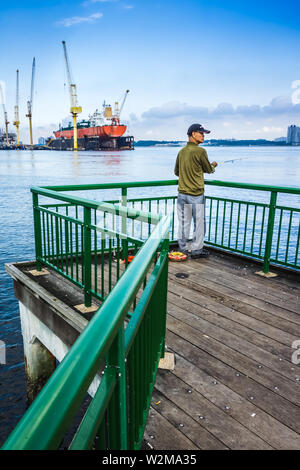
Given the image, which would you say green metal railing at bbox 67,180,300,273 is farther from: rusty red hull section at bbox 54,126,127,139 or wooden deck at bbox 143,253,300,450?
rusty red hull section at bbox 54,126,127,139

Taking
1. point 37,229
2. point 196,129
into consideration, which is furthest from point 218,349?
point 196,129

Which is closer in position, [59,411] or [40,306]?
[59,411]

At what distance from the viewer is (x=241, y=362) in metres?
3.59

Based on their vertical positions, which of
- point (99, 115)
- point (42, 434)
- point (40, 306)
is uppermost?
point (99, 115)

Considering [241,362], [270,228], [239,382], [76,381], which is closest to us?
[76,381]

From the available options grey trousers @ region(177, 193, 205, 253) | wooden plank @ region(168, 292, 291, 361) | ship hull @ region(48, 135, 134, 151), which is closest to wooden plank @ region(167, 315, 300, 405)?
wooden plank @ region(168, 292, 291, 361)

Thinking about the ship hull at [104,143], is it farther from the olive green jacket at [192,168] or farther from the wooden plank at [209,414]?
the wooden plank at [209,414]

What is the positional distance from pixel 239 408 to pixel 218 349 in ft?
2.95

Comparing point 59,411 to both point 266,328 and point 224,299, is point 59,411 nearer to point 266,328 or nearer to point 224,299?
point 266,328

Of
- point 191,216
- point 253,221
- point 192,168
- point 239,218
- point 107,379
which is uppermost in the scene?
point 192,168

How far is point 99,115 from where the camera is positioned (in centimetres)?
12569

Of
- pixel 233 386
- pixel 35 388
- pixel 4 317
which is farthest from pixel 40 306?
pixel 4 317

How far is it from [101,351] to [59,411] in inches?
9.6

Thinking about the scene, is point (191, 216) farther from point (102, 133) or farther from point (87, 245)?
point (102, 133)
